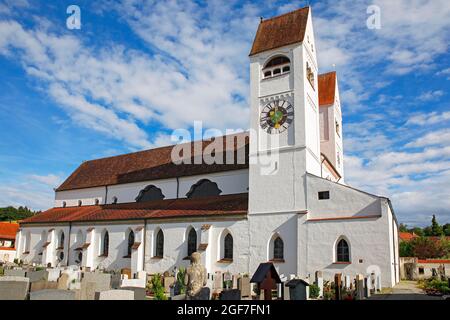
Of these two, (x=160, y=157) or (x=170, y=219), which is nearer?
(x=170, y=219)

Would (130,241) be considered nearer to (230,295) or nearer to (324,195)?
(324,195)

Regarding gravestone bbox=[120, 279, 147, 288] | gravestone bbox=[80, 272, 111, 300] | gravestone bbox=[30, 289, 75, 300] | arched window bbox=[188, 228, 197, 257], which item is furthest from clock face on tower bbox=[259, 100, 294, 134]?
gravestone bbox=[30, 289, 75, 300]

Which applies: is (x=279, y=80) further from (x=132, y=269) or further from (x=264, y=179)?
(x=132, y=269)

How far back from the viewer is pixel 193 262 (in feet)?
42.3

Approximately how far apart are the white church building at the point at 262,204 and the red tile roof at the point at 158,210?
0.38ft

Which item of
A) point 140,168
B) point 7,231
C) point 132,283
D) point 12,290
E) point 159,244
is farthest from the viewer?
point 7,231

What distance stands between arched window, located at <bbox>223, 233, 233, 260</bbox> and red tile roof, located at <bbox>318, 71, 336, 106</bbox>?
15445 mm

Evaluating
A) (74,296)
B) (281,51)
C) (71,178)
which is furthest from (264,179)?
(71,178)

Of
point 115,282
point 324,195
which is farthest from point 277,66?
point 115,282

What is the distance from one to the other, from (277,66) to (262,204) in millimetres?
9313

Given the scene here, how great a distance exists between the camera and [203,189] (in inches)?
1164

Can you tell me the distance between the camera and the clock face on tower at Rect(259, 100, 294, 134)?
24516 mm

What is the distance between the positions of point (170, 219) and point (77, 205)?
1573 centimetres

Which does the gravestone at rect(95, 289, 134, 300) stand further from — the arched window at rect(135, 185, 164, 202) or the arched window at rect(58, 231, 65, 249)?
the arched window at rect(58, 231, 65, 249)
